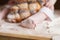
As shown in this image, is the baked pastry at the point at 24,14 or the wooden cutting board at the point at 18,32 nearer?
the wooden cutting board at the point at 18,32

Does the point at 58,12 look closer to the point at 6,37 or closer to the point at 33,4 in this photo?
the point at 33,4

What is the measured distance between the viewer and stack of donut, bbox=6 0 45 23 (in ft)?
3.44

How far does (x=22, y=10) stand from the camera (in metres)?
1.06

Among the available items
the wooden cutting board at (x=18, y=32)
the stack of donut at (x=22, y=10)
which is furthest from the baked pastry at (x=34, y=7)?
the wooden cutting board at (x=18, y=32)

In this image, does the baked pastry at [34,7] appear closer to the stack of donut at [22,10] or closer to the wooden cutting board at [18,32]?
the stack of donut at [22,10]

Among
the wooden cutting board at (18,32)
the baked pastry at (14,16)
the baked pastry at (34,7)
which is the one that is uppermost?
the baked pastry at (34,7)

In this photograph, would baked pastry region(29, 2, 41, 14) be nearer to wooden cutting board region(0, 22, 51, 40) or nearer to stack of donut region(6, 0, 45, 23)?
stack of donut region(6, 0, 45, 23)

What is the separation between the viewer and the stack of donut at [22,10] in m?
1.05

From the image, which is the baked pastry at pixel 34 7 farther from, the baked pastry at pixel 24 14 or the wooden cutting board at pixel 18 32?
the wooden cutting board at pixel 18 32

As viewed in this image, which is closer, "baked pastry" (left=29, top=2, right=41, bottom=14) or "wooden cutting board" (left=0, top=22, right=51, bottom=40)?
"wooden cutting board" (left=0, top=22, right=51, bottom=40)

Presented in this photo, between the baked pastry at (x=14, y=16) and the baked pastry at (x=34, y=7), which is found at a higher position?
the baked pastry at (x=34, y=7)

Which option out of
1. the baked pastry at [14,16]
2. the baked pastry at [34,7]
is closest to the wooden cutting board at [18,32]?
the baked pastry at [14,16]

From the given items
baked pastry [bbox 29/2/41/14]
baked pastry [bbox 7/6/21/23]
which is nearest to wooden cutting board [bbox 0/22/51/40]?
baked pastry [bbox 7/6/21/23]

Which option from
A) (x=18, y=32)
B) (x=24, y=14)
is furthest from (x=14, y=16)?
(x=18, y=32)
